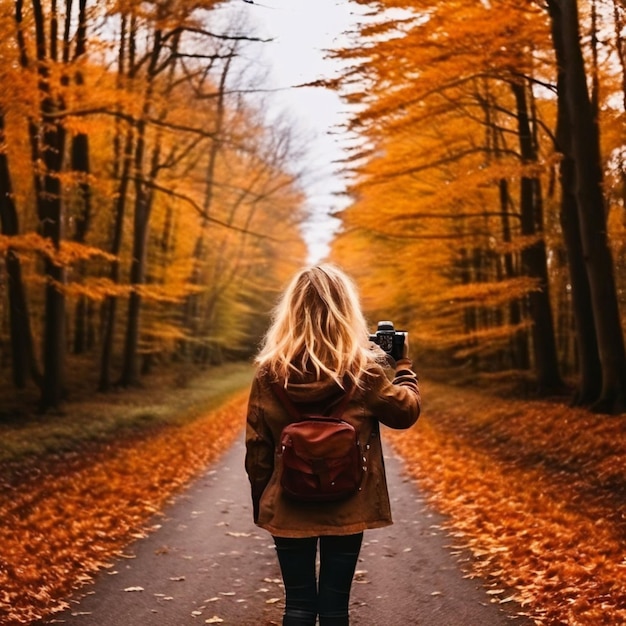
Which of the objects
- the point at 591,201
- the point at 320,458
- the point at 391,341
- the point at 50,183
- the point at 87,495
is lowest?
the point at 87,495

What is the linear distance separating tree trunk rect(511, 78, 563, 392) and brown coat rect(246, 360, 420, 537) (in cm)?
1468

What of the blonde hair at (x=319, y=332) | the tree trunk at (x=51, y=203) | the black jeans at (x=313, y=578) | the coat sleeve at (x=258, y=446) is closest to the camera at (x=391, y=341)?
the blonde hair at (x=319, y=332)

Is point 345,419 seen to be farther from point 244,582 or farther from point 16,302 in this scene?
point 16,302

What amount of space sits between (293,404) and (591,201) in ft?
33.6

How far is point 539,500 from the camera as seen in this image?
8.51 m

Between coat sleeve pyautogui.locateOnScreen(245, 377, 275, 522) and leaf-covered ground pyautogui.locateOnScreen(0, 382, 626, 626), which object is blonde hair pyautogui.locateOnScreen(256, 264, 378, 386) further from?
leaf-covered ground pyautogui.locateOnScreen(0, 382, 626, 626)

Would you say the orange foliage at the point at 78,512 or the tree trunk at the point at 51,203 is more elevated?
the tree trunk at the point at 51,203

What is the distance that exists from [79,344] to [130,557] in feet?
74.6

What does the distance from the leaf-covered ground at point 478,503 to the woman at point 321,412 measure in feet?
7.59

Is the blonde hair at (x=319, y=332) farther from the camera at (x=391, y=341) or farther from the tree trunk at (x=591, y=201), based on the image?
the tree trunk at (x=591, y=201)

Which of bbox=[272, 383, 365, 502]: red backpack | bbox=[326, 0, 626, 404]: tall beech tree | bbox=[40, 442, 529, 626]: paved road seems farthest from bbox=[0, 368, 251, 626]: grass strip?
bbox=[326, 0, 626, 404]: tall beech tree

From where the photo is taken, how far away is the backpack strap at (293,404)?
112 inches

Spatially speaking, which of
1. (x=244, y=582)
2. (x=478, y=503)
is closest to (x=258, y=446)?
(x=244, y=582)

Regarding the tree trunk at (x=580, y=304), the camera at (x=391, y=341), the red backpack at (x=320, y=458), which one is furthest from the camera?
the tree trunk at (x=580, y=304)
